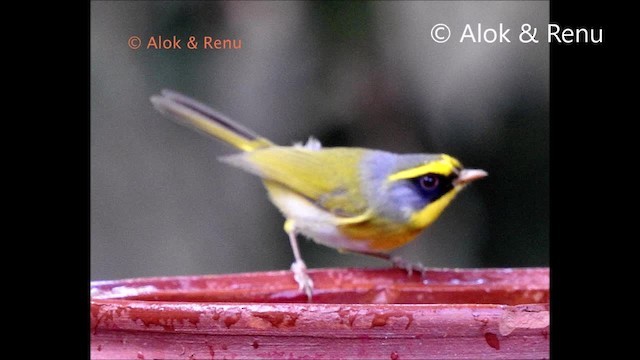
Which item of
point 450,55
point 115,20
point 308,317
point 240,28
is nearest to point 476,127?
point 450,55

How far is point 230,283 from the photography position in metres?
2.49

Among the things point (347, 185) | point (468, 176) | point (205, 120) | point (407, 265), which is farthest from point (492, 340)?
point (205, 120)

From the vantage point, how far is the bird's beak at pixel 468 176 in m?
3.32

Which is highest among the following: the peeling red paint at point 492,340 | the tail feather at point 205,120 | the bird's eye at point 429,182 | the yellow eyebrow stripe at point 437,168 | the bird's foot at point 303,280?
the tail feather at point 205,120

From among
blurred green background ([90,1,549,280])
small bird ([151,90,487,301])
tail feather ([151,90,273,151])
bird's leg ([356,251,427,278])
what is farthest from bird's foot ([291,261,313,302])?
blurred green background ([90,1,549,280])

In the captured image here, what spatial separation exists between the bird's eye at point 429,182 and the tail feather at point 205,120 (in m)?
0.87

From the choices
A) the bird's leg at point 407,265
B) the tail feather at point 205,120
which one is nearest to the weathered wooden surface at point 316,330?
the bird's leg at point 407,265

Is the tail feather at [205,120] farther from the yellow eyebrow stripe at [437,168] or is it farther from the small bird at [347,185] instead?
the yellow eyebrow stripe at [437,168]

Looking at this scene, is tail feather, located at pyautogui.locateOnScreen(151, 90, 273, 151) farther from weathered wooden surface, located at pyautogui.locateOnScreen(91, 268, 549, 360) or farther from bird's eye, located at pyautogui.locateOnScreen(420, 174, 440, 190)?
weathered wooden surface, located at pyautogui.locateOnScreen(91, 268, 549, 360)

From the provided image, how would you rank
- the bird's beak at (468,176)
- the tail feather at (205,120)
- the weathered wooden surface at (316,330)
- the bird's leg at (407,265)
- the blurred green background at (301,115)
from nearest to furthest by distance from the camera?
the weathered wooden surface at (316,330)
the bird's leg at (407,265)
the bird's beak at (468,176)
the tail feather at (205,120)
the blurred green background at (301,115)

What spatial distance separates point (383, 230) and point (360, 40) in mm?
1512

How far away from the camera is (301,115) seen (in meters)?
5.02

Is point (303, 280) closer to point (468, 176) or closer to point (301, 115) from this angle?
point (468, 176)

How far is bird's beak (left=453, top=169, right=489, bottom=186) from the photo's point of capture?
3.32m
